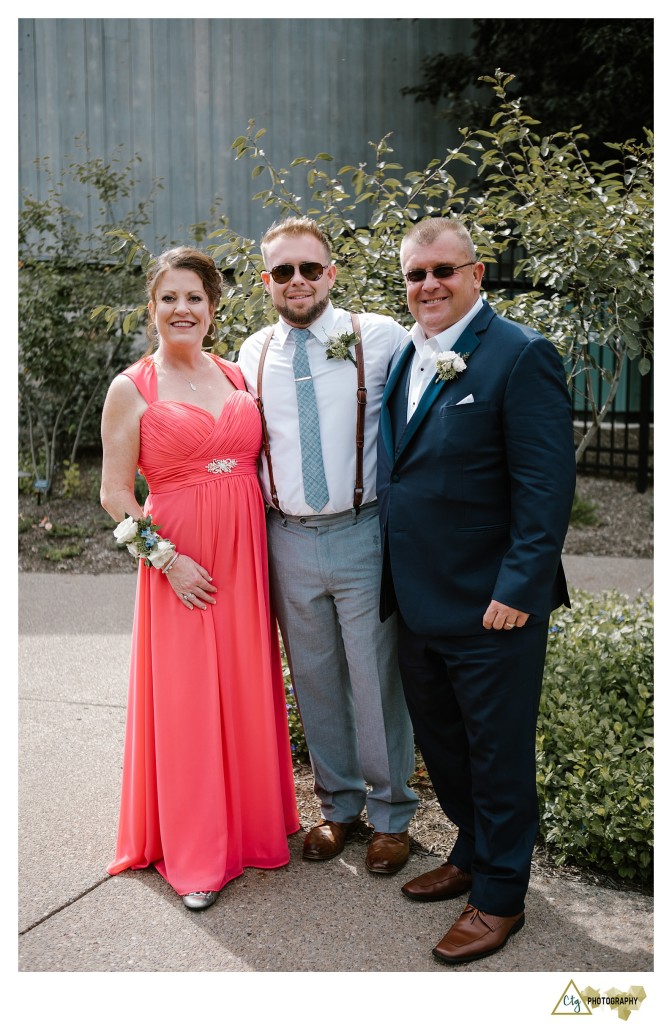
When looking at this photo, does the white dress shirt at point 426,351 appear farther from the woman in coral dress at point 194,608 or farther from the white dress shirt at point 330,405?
the woman in coral dress at point 194,608

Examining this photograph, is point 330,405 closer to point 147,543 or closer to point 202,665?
point 147,543

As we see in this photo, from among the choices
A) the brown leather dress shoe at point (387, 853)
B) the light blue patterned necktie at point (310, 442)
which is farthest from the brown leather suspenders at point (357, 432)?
the brown leather dress shoe at point (387, 853)

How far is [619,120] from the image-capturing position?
10.9m

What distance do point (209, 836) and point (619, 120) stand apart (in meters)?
10.4

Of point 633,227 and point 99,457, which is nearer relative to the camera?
point 633,227

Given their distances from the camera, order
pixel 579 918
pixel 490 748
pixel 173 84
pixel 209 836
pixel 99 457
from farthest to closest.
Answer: pixel 173 84 → pixel 99 457 → pixel 209 836 → pixel 579 918 → pixel 490 748

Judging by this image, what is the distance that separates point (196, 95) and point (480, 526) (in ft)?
31.8

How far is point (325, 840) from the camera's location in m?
3.50

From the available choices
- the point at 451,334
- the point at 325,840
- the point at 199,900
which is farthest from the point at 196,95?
the point at 199,900

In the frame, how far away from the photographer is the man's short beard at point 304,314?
3.34 meters

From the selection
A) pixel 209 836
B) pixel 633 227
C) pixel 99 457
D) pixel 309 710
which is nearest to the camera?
pixel 209 836

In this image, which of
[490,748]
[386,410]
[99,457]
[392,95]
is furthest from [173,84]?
[490,748]

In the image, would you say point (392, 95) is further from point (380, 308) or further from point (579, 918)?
point (579, 918)

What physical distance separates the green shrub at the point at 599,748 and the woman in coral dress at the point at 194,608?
3.65ft
